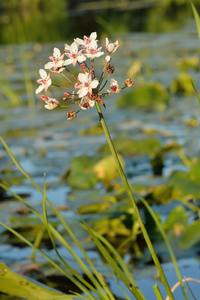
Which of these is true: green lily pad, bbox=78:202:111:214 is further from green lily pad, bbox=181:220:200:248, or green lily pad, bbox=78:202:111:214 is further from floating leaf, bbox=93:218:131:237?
green lily pad, bbox=181:220:200:248

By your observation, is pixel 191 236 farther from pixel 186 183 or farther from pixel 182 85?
pixel 182 85

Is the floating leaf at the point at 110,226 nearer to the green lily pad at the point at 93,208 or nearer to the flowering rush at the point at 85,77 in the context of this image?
the green lily pad at the point at 93,208

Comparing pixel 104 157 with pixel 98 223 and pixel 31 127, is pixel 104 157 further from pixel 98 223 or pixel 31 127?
pixel 31 127

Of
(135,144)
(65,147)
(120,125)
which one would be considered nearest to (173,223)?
(135,144)

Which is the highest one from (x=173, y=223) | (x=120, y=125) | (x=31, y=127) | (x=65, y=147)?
(x=31, y=127)

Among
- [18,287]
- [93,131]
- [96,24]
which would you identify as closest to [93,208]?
[18,287]

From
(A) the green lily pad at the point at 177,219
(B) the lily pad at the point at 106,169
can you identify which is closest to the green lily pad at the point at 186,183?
(A) the green lily pad at the point at 177,219
